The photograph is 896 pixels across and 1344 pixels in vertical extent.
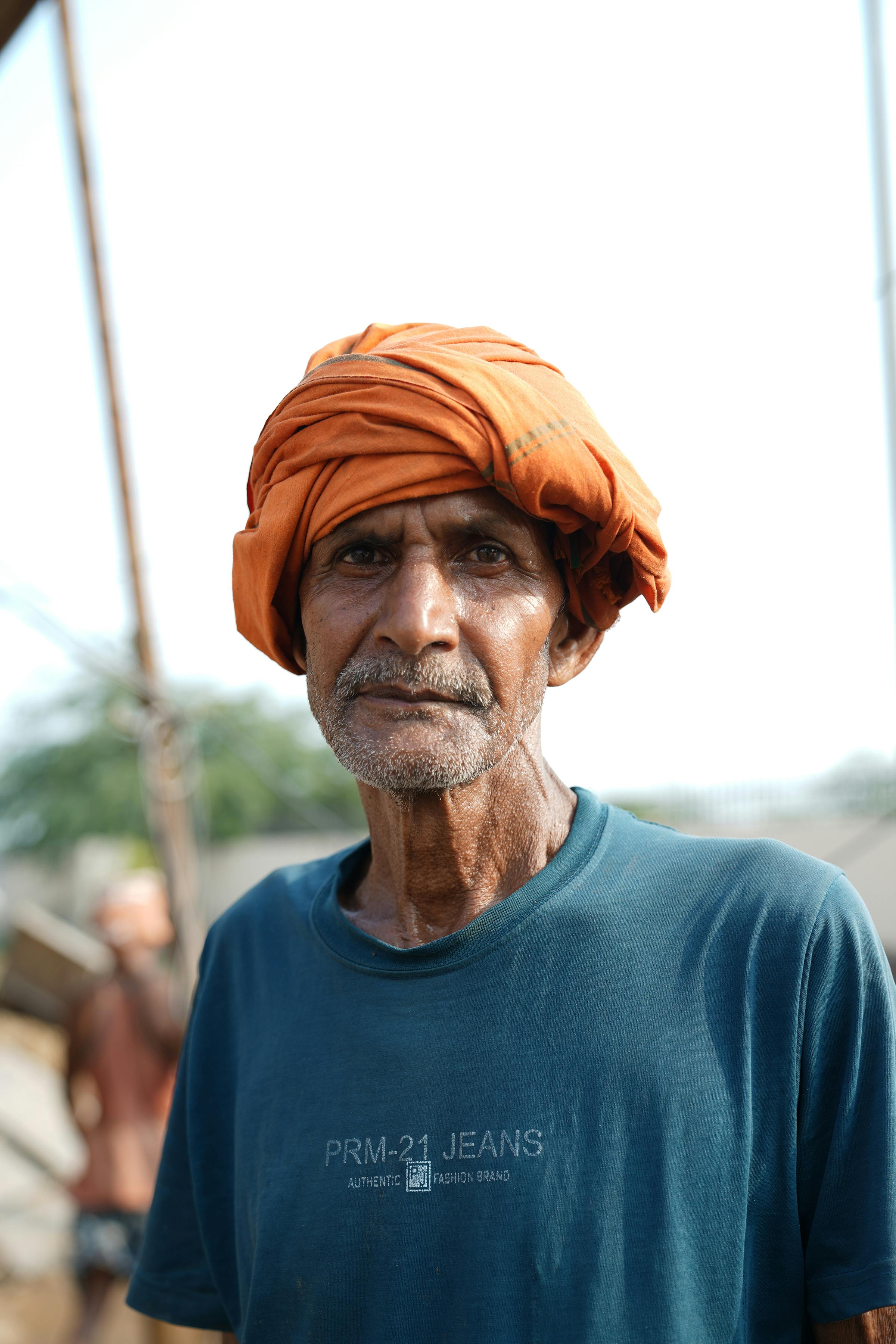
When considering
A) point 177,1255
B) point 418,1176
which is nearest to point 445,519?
point 418,1176

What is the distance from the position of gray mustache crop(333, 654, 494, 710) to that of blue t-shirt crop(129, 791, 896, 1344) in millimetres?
268

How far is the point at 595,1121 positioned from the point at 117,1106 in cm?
481

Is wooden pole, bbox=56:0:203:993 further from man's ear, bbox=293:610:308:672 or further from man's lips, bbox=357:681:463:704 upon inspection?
man's lips, bbox=357:681:463:704

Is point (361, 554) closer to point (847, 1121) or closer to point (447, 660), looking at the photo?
point (447, 660)

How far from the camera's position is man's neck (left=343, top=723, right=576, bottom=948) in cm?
167

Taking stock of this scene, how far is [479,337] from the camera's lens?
1.70 meters

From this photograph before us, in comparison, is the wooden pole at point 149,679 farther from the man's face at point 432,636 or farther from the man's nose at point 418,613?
the man's nose at point 418,613

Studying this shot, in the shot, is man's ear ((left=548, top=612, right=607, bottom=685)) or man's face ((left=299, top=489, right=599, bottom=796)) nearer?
man's face ((left=299, top=489, right=599, bottom=796))

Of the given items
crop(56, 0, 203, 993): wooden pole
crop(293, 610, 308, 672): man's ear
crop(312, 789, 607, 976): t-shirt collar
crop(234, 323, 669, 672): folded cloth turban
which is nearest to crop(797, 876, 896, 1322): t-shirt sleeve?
crop(312, 789, 607, 976): t-shirt collar

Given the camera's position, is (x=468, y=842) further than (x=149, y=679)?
No

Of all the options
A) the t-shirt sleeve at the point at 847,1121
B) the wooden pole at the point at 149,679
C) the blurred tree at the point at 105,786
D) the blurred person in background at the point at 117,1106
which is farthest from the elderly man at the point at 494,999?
the blurred tree at the point at 105,786

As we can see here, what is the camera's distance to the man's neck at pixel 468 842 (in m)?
1.67

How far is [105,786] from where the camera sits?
103 feet

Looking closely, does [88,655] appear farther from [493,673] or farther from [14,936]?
[14,936]
